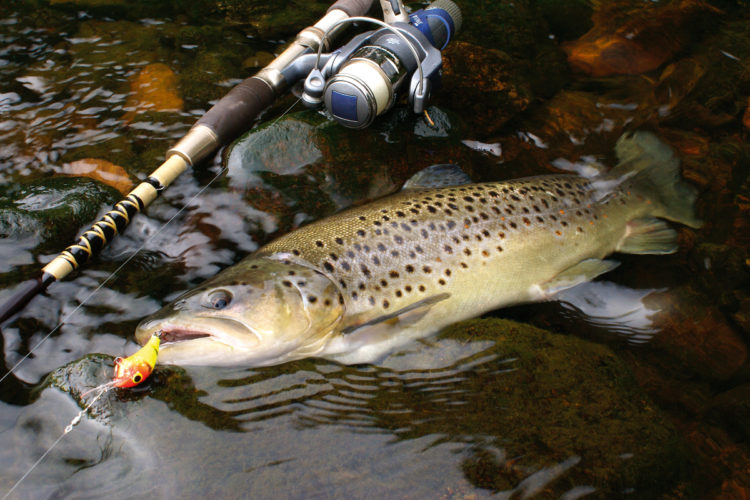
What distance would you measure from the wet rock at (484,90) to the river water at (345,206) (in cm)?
2

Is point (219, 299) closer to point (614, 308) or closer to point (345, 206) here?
point (345, 206)

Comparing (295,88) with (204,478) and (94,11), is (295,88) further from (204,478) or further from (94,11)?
(94,11)

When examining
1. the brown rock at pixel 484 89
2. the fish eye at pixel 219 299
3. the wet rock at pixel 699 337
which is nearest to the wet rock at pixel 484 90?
the brown rock at pixel 484 89

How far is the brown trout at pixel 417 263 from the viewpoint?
7.87 feet

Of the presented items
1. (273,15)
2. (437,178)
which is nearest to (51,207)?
(437,178)

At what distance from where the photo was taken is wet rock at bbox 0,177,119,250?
10.2ft

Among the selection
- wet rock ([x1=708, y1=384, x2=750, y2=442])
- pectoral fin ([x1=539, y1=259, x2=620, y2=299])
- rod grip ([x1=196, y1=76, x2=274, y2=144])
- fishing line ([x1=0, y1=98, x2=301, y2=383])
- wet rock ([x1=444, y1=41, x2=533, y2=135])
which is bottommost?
wet rock ([x1=708, y1=384, x2=750, y2=442])

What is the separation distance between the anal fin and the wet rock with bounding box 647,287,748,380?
330mm

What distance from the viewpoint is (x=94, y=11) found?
558 centimetres

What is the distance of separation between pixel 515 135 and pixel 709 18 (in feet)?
9.59

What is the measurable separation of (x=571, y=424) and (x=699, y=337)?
1.39 m

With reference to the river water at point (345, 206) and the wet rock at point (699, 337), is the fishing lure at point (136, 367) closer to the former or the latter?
the river water at point (345, 206)

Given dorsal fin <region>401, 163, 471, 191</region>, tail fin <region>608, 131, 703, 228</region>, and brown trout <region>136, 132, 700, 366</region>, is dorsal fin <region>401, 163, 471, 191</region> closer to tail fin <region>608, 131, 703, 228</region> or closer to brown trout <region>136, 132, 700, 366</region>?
brown trout <region>136, 132, 700, 366</region>

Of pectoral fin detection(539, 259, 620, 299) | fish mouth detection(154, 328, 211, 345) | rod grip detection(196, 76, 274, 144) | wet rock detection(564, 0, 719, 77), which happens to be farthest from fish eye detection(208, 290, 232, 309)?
wet rock detection(564, 0, 719, 77)
